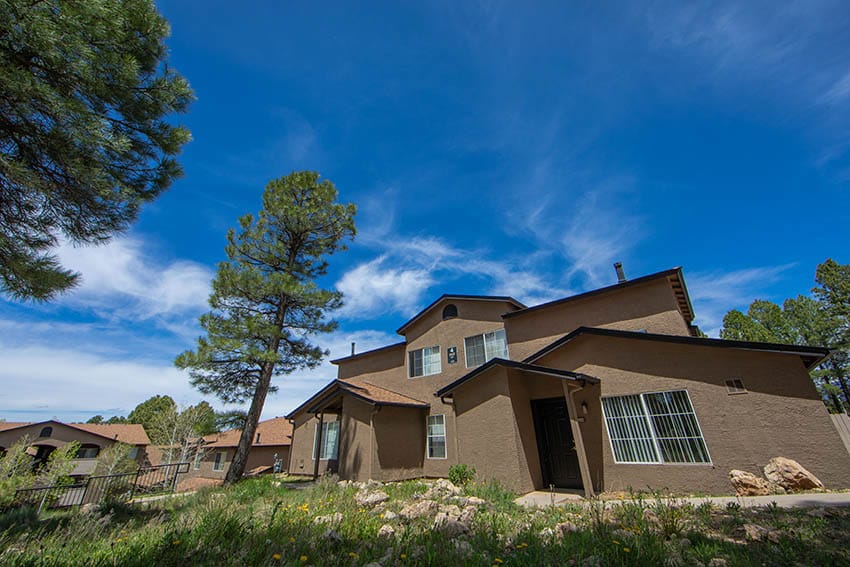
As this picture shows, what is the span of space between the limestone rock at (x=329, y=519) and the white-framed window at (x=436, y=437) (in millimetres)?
8997

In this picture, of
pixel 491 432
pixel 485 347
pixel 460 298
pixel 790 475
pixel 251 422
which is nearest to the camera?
pixel 790 475

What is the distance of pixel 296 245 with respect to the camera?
53.2 ft

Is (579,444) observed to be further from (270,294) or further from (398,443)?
(270,294)

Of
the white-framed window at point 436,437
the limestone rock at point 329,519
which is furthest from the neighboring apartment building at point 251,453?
the limestone rock at point 329,519

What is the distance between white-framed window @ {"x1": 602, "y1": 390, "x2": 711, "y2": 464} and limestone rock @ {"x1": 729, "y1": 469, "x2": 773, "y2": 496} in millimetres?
556

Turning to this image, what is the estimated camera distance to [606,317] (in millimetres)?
11523

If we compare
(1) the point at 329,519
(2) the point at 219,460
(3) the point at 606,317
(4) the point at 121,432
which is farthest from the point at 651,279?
(4) the point at 121,432

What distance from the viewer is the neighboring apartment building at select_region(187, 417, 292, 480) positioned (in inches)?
1078

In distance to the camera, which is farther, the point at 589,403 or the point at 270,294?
the point at 270,294

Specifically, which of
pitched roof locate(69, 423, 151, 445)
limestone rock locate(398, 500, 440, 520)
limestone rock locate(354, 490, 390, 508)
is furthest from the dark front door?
pitched roof locate(69, 423, 151, 445)

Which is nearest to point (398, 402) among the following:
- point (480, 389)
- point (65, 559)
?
point (480, 389)

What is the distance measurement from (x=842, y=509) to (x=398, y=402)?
11659 mm

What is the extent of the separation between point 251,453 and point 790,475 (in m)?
32.6

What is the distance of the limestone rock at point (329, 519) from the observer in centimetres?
544
